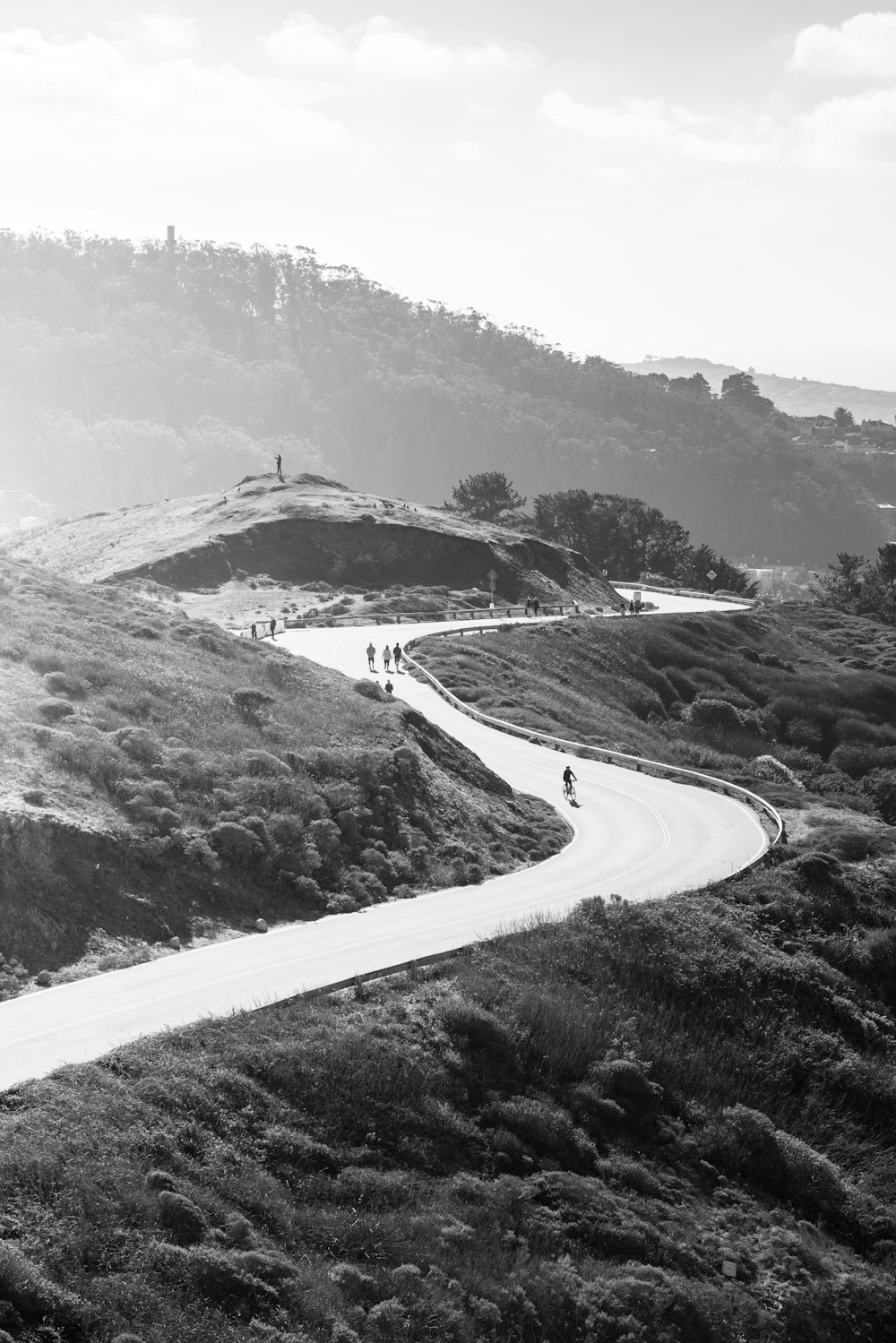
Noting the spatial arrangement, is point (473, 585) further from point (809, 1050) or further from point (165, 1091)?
point (165, 1091)

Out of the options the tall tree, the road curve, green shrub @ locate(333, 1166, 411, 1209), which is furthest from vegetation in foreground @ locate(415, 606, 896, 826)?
the tall tree

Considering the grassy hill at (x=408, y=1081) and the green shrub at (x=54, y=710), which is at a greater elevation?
the green shrub at (x=54, y=710)

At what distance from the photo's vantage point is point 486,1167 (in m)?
14.8

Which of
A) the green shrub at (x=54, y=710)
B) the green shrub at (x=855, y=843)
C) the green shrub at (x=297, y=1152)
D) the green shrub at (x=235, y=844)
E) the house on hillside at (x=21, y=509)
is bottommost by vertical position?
the house on hillside at (x=21, y=509)

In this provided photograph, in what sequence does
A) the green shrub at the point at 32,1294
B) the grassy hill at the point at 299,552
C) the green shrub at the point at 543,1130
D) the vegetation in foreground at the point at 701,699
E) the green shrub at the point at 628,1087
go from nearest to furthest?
1. the green shrub at the point at 32,1294
2. the green shrub at the point at 543,1130
3. the green shrub at the point at 628,1087
4. the vegetation in foreground at the point at 701,699
5. the grassy hill at the point at 299,552

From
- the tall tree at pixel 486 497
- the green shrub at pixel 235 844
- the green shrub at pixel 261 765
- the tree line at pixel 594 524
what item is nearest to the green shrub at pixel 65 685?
the green shrub at pixel 261 765

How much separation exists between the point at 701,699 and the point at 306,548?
26.6m

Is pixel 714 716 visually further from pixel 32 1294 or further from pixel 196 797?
pixel 32 1294

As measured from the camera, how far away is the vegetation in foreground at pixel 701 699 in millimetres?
42594

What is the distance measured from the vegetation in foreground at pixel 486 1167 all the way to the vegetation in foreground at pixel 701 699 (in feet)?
51.7

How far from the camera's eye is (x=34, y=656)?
87.7 ft

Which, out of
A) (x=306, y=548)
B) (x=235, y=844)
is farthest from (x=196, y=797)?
(x=306, y=548)

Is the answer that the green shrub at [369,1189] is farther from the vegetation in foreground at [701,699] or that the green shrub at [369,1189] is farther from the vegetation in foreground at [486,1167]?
the vegetation in foreground at [701,699]

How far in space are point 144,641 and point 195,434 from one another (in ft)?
571
